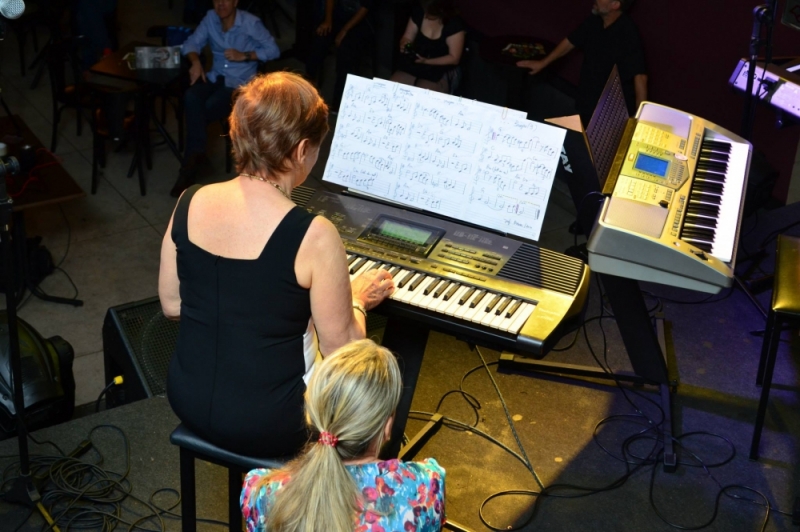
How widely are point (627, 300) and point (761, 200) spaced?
2.19 metres

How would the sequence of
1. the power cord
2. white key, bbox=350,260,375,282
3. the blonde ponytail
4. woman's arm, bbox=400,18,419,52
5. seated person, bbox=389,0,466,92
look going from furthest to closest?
1. woman's arm, bbox=400,18,419,52
2. seated person, bbox=389,0,466,92
3. the power cord
4. white key, bbox=350,260,375,282
5. the blonde ponytail

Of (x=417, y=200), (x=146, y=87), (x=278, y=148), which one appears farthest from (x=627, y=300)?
(x=146, y=87)

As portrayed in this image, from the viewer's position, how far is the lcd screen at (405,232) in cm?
278

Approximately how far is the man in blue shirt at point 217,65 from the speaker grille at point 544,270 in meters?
3.23

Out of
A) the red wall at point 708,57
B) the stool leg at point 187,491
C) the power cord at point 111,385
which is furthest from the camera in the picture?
the red wall at point 708,57

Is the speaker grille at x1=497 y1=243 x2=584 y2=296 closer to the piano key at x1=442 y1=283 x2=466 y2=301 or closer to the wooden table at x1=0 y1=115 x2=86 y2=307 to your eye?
the piano key at x1=442 y1=283 x2=466 y2=301

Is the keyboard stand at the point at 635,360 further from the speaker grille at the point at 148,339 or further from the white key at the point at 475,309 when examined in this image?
the speaker grille at the point at 148,339

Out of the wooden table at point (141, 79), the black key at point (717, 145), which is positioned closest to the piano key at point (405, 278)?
the black key at point (717, 145)

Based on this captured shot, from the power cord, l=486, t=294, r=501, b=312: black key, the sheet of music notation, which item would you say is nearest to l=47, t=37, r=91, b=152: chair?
the power cord

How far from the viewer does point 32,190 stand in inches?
167

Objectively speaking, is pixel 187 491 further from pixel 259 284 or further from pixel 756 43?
pixel 756 43

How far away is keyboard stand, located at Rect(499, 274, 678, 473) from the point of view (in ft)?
10.4

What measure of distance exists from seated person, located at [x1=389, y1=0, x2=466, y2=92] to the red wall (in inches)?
44.3

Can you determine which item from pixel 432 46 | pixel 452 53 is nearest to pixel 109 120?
pixel 432 46
